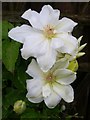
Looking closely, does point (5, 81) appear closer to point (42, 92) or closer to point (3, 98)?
point (3, 98)

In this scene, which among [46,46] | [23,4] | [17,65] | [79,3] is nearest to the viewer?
[46,46]

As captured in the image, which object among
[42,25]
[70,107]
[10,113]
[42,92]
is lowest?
[70,107]

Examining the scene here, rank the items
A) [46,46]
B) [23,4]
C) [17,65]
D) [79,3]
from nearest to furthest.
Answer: [46,46]
[17,65]
[23,4]
[79,3]

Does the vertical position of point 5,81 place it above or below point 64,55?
below

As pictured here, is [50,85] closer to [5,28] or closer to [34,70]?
[34,70]

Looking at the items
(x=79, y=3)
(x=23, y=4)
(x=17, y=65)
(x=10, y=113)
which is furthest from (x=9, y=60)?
(x=79, y=3)

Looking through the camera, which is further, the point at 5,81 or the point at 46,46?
the point at 5,81

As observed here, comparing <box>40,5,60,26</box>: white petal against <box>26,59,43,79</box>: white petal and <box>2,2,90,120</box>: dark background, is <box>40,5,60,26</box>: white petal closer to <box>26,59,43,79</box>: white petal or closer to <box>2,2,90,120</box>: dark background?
<box>26,59,43,79</box>: white petal
